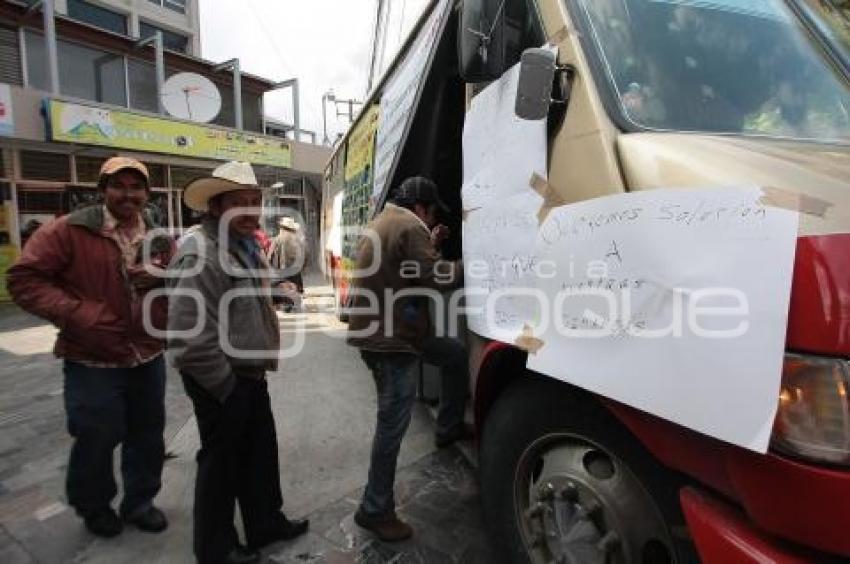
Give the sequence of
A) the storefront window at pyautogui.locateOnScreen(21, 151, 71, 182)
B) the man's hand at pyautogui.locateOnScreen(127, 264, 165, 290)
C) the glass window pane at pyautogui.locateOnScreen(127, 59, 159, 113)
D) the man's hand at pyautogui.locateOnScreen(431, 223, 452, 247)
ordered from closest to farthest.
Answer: the man's hand at pyautogui.locateOnScreen(127, 264, 165, 290)
the man's hand at pyautogui.locateOnScreen(431, 223, 452, 247)
the storefront window at pyautogui.locateOnScreen(21, 151, 71, 182)
the glass window pane at pyautogui.locateOnScreen(127, 59, 159, 113)

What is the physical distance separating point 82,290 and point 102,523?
1170mm

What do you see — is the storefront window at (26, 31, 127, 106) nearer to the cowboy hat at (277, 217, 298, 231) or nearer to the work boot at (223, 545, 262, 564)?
the cowboy hat at (277, 217, 298, 231)

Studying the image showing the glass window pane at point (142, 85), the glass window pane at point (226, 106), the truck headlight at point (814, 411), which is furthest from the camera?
the glass window pane at point (226, 106)

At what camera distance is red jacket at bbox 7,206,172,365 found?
2662mm

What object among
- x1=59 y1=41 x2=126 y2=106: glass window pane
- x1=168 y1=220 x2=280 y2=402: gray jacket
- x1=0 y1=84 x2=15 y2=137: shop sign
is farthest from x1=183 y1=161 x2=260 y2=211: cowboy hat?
x1=59 y1=41 x2=126 y2=106: glass window pane

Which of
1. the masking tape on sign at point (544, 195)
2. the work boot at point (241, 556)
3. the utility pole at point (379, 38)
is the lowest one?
the work boot at point (241, 556)

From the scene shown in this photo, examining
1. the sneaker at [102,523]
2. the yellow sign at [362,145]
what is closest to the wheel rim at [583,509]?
the sneaker at [102,523]

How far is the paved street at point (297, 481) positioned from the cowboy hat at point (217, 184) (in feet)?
5.48

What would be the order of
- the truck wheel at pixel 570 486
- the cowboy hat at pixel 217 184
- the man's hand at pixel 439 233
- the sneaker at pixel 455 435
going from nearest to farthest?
1. the truck wheel at pixel 570 486
2. the cowboy hat at pixel 217 184
3. the man's hand at pixel 439 233
4. the sneaker at pixel 455 435

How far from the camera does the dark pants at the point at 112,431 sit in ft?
9.16

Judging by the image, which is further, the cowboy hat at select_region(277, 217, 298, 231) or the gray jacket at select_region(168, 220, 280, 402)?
the cowboy hat at select_region(277, 217, 298, 231)

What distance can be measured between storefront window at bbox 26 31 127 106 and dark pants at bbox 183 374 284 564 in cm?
1411

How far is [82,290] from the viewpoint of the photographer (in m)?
2.78

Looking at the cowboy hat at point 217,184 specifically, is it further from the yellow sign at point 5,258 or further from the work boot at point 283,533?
the yellow sign at point 5,258
